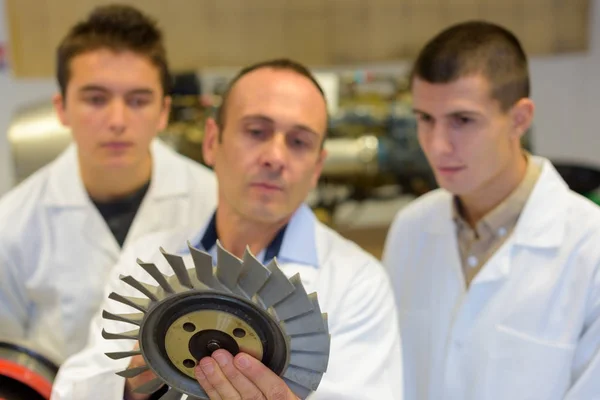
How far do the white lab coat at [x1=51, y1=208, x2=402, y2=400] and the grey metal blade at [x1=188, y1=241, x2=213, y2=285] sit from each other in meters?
0.34

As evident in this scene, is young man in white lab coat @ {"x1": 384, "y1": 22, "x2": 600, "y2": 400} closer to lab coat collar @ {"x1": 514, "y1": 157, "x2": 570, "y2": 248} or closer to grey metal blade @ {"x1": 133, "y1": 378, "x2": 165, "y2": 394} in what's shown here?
lab coat collar @ {"x1": 514, "y1": 157, "x2": 570, "y2": 248}

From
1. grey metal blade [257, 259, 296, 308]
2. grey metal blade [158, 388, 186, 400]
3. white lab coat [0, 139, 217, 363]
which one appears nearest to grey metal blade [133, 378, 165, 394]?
grey metal blade [158, 388, 186, 400]

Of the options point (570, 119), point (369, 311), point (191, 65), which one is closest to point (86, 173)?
point (369, 311)

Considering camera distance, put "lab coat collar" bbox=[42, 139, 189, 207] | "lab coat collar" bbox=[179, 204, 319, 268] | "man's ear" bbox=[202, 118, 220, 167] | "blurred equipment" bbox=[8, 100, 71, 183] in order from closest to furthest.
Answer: "lab coat collar" bbox=[179, 204, 319, 268]
"man's ear" bbox=[202, 118, 220, 167]
"lab coat collar" bbox=[42, 139, 189, 207]
"blurred equipment" bbox=[8, 100, 71, 183]

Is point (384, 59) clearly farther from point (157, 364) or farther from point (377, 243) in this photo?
point (157, 364)

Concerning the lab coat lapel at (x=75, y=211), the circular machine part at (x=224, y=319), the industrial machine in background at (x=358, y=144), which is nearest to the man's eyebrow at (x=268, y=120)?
the circular machine part at (x=224, y=319)

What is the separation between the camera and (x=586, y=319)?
3.95ft

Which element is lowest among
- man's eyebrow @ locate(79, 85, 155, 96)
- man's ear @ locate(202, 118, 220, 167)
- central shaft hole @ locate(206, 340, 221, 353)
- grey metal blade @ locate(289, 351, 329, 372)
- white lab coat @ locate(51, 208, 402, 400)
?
white lab coat @ locate(51, 208, 402, 400)

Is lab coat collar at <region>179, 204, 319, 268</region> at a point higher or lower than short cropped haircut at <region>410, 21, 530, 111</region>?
lower

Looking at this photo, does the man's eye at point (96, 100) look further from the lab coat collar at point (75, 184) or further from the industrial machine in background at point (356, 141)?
the industrial machine in background at point (356, 141)

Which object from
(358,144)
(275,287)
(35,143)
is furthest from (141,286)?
(358,144)

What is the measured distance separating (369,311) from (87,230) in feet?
2.25

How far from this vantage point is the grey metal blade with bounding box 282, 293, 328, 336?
2.57ft

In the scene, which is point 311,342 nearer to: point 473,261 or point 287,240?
point 287,240
